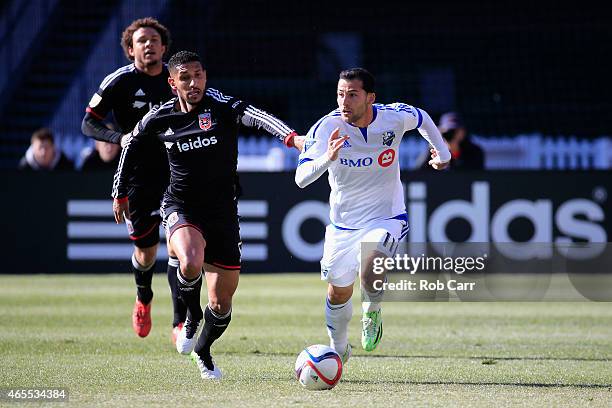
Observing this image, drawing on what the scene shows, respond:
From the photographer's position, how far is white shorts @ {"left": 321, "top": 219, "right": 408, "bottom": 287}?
8242 mm

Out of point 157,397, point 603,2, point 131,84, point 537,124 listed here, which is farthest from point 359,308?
point 603,2

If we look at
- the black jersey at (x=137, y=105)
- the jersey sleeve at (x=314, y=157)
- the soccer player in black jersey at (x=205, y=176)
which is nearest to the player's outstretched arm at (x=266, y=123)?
the soccer player in black jersey at (x=205, y=176)

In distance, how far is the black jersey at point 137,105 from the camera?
31.6 ft

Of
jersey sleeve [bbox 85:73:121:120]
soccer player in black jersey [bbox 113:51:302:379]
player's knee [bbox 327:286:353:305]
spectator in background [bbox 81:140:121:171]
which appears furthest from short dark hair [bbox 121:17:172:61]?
spectator in background [bbox 81:140:121:171]

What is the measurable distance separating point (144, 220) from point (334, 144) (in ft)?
9.48

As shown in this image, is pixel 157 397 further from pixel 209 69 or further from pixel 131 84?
pixel 209 69

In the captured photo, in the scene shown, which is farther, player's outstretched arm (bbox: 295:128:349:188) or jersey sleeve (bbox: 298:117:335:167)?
jersey sleeve (bbox: 298:117:335:167)

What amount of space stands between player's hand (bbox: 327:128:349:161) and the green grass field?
1471 millimetres

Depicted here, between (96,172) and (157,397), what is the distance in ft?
32.3

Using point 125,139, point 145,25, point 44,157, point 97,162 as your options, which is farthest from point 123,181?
point 44,157

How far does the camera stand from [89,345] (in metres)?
9.72

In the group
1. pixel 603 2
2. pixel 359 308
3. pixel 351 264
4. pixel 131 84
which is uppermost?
pixel 603 2

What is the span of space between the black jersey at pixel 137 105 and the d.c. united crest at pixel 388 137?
83.8 inches

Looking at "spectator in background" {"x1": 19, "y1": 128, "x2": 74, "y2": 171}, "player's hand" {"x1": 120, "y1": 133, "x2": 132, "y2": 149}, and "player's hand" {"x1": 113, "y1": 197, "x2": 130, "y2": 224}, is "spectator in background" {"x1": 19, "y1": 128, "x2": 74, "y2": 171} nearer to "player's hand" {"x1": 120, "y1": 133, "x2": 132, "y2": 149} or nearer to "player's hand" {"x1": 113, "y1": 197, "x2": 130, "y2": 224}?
"player's hand" {"x1": 120, "y1": 133, "x2": 132, "y2": 149}
